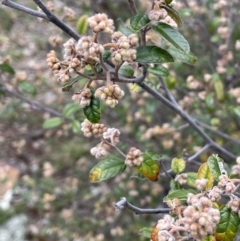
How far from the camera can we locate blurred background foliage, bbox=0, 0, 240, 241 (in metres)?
2.19

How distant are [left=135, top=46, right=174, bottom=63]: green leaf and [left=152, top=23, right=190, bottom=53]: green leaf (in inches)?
2.1

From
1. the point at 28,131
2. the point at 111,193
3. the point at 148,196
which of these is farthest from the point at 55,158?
the point at 148,196

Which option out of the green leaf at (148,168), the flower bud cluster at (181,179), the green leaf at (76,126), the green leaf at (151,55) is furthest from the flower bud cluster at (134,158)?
the green leaf at (76,126)

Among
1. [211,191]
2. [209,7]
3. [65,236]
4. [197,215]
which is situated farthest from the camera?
[65,236]

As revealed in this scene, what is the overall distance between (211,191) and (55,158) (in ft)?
8.01

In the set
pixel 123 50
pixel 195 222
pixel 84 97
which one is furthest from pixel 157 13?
pixel 195 222

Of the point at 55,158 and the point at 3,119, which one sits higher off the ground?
the point at 3,119

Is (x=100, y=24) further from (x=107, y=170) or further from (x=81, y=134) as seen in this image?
(x=81, y=134)

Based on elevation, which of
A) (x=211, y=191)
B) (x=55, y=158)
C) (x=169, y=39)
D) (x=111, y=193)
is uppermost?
(x=169, y=39)

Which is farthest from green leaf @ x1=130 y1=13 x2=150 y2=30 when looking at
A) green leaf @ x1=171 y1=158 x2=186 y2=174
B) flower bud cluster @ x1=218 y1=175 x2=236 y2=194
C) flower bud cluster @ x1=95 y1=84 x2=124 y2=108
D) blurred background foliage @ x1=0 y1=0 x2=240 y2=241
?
blurred background foliage @ x1=0 y1=0 x2=240 y2=241

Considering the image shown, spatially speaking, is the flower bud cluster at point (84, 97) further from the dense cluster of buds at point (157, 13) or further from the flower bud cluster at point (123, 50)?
the dense cluster of buds at point (157, 13)

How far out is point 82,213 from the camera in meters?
2.65

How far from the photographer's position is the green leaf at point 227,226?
0.86 m

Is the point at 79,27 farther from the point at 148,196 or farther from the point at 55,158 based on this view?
the point at 55,158
